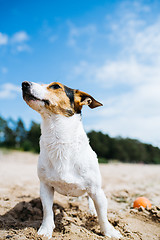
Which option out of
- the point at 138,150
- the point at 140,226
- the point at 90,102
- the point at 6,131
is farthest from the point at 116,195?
the point at 6,131

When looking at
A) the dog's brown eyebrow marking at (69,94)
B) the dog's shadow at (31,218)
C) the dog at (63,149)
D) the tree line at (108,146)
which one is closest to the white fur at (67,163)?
the dog at (63,149)

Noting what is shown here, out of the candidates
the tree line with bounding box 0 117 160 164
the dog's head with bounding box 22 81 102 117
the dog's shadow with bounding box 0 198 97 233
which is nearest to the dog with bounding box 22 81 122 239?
the dog's head with bounding box 22 81 102 117

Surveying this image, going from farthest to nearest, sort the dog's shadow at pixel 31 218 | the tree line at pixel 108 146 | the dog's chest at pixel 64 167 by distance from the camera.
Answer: the tree line at pixel 108 146, the dog's shadow at pixel 31 218, the dog's chest at pixel 64 167

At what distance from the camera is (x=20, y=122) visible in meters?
46.8

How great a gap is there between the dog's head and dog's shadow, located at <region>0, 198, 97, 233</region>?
5.95 feet

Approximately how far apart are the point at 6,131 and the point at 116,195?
136ft

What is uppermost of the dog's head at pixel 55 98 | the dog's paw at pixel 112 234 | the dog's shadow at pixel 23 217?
the dog's head at pixel 55 98

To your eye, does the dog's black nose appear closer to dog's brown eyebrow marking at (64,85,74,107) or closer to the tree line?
dog's brown eyebrow marking at (64,85,74,107)

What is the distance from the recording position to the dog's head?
2645 mm

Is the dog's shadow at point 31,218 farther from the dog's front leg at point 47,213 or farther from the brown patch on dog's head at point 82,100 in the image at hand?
the brown patch on dog's head at point 82,100

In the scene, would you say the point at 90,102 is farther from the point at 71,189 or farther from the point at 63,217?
the point at 63,217

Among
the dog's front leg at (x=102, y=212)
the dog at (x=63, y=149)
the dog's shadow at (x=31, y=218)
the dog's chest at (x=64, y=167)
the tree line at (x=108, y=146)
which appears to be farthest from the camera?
the tree line at (x=108, y=146)

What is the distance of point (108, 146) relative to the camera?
34.0 m

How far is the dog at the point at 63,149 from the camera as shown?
2.76m
